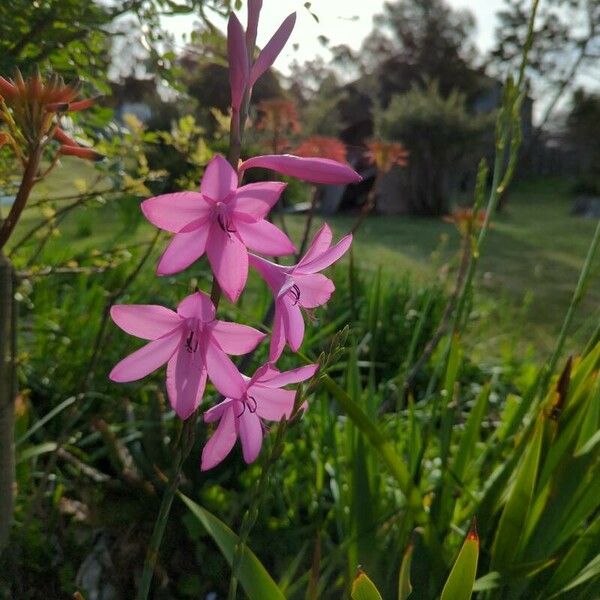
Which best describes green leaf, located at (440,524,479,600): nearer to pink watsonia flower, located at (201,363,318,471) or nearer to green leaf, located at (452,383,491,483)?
pink watsonia flower, located at (201,363,318,471)

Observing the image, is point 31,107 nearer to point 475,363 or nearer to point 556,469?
point 556,469

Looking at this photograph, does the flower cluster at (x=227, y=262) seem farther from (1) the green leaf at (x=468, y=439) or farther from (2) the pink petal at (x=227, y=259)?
(1) the green leaf at (x=468, y=439)

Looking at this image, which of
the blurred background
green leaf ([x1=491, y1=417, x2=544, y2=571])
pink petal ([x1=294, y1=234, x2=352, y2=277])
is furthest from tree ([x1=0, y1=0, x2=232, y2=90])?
green leaf ([x1=491, y1=417, x2=544, y2=571])

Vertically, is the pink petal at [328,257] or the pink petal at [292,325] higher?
the pink petal at [328,257]

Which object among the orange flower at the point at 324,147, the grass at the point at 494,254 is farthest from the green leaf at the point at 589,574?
the orange flower at the point at 324,147

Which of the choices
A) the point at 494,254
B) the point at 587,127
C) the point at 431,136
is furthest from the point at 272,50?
the point at 587,127

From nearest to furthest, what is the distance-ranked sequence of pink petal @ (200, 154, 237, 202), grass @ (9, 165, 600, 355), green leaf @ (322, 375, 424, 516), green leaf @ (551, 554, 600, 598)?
1. pink petal @ (200, 154, 237, 202)
2. green leaf @ (551, 554, 600, 598)
3. green leaf @ (322, 375, 424, 516)
4. grass @ (9, 165, 600, 355)

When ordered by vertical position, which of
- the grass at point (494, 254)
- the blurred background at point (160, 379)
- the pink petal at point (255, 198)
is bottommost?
the grass at point (494, 254)
